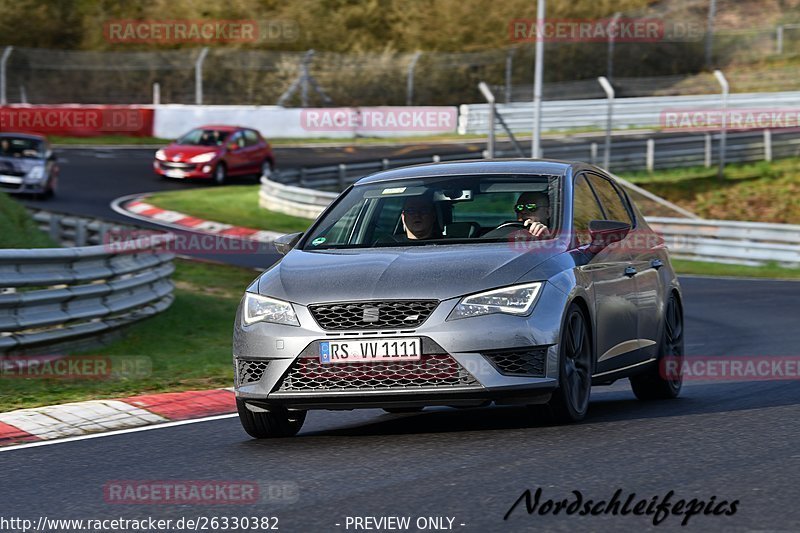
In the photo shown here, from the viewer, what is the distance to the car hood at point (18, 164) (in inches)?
1201

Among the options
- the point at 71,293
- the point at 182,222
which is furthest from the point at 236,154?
the point at 71,293

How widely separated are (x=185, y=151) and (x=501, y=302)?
2995cm

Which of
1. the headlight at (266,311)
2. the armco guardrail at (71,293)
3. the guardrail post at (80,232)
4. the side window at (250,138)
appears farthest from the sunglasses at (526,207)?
the side window at (250,138)

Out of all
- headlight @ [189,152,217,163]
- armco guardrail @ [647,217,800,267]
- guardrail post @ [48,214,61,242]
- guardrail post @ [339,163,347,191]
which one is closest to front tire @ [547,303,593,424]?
guardrail post @ [48,214,61,242]

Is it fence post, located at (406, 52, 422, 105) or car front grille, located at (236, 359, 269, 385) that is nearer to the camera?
car front grille, located at (236, 359, 269, 385)

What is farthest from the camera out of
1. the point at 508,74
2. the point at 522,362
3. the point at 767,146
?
the point at 508,74

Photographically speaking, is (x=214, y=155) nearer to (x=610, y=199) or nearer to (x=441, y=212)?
(x=610, y=199)

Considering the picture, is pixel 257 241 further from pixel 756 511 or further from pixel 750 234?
pixel 756 511

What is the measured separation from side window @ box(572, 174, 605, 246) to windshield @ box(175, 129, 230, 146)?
2865 centimetres

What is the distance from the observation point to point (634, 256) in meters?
9.39

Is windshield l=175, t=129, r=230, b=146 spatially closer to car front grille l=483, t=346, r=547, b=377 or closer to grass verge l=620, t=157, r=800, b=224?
grass verge l=620, t=157, r=800, b=224

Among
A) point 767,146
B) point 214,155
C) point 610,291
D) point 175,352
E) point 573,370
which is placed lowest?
point 767,146

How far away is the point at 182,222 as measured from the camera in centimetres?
2952

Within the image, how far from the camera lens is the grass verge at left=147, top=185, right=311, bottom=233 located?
30.3 meters
